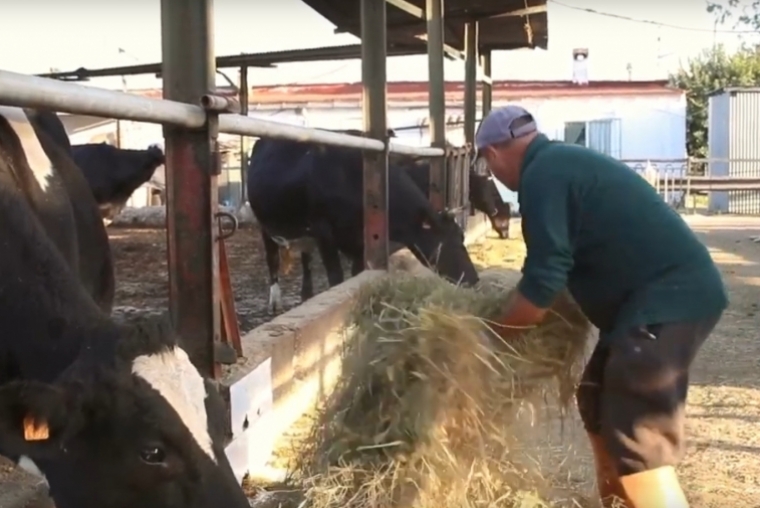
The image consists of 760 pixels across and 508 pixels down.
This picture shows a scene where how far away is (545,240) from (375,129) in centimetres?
454

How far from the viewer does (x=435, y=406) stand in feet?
13.3

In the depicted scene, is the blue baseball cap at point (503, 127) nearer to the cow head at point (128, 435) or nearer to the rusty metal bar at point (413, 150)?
the cow head at point (128, 435)

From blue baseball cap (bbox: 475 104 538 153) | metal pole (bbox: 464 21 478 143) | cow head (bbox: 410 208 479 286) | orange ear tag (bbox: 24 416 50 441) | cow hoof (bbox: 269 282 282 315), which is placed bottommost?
cow hoof (bbox: 269 282 282 315)

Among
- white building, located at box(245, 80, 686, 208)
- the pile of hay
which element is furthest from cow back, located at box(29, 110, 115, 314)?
white building, located at box(245, 80, 686, 208)

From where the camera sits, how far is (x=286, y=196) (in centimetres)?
1083

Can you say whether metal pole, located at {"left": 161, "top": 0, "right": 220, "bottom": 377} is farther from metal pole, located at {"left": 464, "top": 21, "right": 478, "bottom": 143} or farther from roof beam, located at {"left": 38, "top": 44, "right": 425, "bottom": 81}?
metal pole, located at {"left": 464, "top": 21, "right": 478, "bottom": 143}

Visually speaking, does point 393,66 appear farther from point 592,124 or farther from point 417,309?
point 417,309

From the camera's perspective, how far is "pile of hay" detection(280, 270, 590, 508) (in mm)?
4031

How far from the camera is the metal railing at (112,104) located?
3.06 m

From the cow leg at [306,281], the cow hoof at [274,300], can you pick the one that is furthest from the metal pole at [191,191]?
the cow leg at [306,281]

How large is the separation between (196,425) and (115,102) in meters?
1.14

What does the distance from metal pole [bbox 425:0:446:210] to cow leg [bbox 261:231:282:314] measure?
6.29ft

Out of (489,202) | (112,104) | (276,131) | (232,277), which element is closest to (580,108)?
(489,202)

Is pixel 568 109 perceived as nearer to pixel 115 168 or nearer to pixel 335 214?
pixel 115 168
